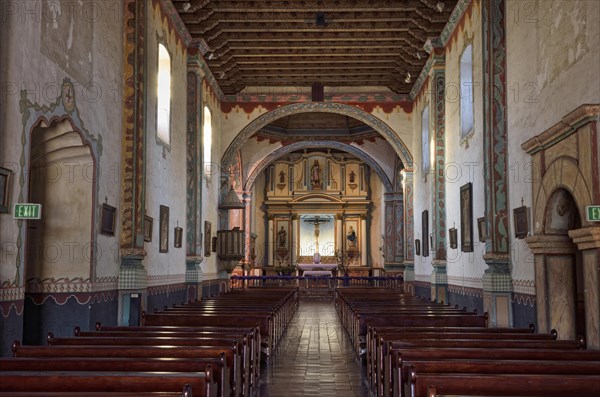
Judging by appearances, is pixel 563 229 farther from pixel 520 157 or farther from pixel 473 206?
pixel 473 206

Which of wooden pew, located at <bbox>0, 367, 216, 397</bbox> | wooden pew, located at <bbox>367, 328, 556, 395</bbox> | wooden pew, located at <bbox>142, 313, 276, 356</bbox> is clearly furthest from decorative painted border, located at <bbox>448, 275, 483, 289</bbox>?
wooden pew, located at <bbox>0, 367, 216, 397</bbox>

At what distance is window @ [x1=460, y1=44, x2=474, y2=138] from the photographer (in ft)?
42.3

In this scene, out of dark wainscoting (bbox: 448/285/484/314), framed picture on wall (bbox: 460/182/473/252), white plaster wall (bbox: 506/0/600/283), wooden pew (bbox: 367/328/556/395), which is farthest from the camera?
framed picture on wall (bbox: 460/182/473/252)

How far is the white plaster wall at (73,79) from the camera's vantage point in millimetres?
6500

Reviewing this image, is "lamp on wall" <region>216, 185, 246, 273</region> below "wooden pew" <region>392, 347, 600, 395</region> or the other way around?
the other way around

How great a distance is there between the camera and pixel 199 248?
15648 mm

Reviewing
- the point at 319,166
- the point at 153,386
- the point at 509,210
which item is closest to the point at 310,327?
the point at 509,210

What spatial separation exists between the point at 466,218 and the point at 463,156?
1.34m

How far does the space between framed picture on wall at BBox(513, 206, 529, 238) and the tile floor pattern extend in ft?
9.80

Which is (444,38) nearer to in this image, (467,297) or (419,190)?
(419,190)

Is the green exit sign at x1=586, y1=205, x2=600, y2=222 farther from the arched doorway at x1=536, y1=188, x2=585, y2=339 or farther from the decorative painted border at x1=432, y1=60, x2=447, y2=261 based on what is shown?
the decorative painted border at x1=432, y1=60, x2=447, y2=261

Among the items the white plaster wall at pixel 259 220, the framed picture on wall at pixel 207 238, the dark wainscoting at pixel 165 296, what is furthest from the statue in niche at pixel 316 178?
the dark wainscoting at pixel 165 296

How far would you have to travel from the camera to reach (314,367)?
30.6ft

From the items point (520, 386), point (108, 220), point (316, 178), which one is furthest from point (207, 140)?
point (316, 178)
